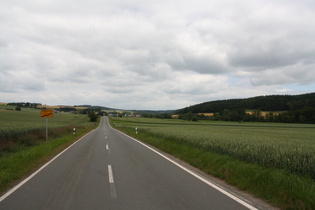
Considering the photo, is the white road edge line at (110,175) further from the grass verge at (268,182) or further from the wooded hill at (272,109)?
the wooded hill at (272,109)

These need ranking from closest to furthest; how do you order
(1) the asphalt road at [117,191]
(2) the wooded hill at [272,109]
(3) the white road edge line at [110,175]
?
(1) the asphalt road at [117,191] → (3) the white road edge line at [110,175] → (2) the wooded hill at [272,109]

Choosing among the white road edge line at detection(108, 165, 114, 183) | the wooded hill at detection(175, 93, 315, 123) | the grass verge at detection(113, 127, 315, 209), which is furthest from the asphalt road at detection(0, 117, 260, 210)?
the wooded hill at detection(175, 93, 315, 123)

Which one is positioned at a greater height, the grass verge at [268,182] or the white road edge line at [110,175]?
the grass verge at [268,182]

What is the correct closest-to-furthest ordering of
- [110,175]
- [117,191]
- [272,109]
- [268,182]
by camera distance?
[117,191] → [268,182] → [110,175] → [272,109]

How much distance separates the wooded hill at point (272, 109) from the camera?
90619 mm

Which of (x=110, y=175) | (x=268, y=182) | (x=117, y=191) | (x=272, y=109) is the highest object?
(x=272, y=109)

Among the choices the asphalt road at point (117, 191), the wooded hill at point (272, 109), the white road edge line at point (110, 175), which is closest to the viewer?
the asphalt road at point (117, 191)

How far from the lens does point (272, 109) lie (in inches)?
4579

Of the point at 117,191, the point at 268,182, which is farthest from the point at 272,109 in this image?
the point at 117,191

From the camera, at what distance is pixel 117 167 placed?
30.7ft

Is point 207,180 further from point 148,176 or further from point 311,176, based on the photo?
point 311,176

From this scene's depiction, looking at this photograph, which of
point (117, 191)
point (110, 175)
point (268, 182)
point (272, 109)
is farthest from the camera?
point (272, 109)

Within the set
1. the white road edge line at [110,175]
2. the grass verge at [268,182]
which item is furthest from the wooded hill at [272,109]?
the white road edge line at [110,175]

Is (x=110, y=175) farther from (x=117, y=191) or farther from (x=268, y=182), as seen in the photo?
(x=268, y=182)
